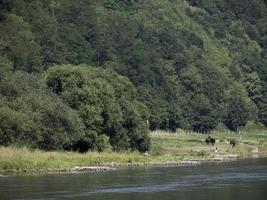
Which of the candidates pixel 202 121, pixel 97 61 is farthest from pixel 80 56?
pixel 202 121

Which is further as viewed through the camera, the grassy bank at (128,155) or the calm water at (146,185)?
the grassy bank at (128,155)

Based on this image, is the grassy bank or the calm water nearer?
the calm water

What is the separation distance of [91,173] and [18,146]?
A: 39.3 feet

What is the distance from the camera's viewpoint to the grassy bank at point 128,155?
8594 cm

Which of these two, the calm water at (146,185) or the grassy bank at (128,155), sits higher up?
the grassy bank at (128,155)

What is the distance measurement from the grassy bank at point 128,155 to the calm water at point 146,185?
5818 mm

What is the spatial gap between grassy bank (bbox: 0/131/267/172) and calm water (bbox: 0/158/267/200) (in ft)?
19.1

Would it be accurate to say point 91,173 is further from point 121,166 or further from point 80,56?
point 80,56

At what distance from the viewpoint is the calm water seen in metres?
63.6

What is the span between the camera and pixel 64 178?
77562 mm

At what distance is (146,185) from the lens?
236 ft

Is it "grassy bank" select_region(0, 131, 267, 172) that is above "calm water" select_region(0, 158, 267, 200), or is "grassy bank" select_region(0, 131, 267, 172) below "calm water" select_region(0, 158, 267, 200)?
above

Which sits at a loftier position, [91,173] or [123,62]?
[123,62]

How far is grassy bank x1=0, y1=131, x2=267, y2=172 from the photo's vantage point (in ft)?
282
